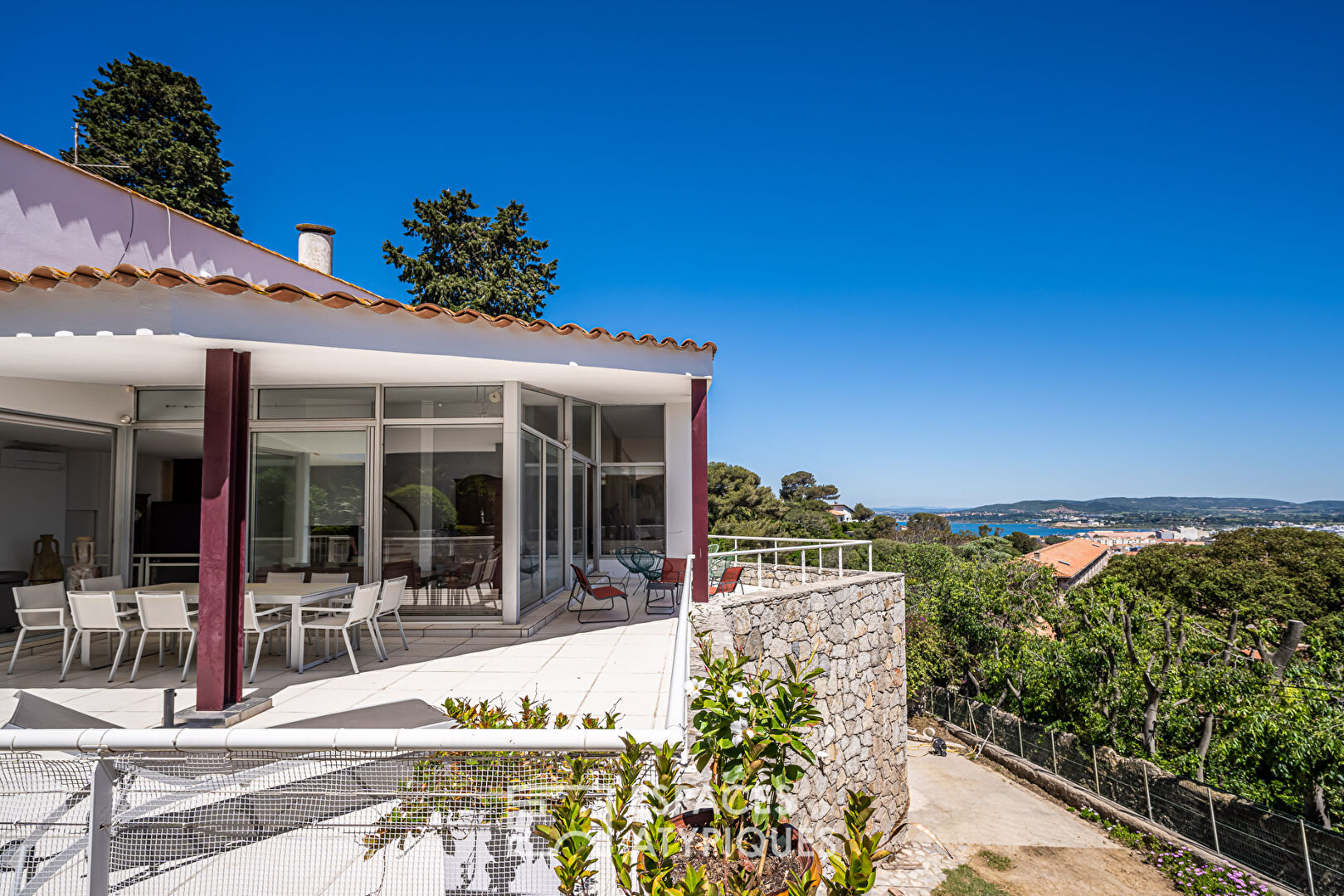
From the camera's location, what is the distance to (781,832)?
2.09 metres

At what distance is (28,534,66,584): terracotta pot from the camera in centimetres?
714

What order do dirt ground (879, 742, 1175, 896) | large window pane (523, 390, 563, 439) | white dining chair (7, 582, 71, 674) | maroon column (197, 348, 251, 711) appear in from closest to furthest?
maroon column (197, 348, 251, 711), white dining chair (7, 582, 71, 674), large window pane (523, 390, 563, 439), dirt ground (879, 742, 1175, 896)

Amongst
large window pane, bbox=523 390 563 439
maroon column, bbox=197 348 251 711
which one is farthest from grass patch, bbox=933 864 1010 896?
maroon column, bbox=197 348 251 711

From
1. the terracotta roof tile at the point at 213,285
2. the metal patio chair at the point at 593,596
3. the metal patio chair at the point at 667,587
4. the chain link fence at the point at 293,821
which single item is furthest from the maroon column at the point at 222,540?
the metal patio chair at the point at 667,587

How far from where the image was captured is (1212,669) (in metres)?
16.5

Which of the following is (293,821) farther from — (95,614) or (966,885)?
(966,885)

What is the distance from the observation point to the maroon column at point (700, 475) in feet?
25.7

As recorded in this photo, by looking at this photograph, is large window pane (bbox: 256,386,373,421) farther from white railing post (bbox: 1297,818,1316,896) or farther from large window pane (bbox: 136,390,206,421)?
white railing post (bbox: 1297,818,1316,896)

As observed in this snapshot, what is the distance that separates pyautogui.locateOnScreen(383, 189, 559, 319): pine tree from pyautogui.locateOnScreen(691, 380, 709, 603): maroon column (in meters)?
20.6

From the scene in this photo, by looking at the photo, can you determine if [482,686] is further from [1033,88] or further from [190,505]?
[1033,88]

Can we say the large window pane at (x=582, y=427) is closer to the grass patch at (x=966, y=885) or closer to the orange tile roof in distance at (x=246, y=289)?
the orange tile roof in distance at (x=246, y=289)

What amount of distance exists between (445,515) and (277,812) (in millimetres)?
5833

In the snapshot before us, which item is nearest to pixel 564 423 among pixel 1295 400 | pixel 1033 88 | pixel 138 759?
pixel 138 759

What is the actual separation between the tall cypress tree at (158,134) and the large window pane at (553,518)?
20394 millimetres
